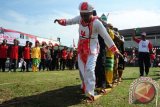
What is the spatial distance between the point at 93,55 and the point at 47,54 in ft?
56.6

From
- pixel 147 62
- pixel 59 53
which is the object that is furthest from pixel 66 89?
pixel 59 53

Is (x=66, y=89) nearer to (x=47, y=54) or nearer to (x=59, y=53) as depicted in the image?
(x=47, y=54)

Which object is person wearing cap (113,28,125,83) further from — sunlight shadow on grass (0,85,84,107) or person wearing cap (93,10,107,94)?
sunlight shadow on grass (0,85,84,107)

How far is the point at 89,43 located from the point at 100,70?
1.99 metres

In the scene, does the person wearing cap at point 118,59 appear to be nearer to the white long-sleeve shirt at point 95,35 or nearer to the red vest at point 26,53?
the white long-sleeve shirt at point 95,35

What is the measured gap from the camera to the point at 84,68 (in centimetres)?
785

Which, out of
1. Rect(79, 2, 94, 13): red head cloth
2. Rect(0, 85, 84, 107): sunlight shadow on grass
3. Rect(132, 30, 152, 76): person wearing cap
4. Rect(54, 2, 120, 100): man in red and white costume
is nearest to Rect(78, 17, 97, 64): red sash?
Rect(54, 2, 120, 100): man in red and white costume

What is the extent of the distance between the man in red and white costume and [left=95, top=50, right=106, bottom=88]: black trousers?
1.53 meters

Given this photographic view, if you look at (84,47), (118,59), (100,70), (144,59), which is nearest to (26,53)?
(144,59)

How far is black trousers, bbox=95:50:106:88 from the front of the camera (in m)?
9.34

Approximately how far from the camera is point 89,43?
764cm

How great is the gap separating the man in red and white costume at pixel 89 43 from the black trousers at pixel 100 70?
1528 millimetres

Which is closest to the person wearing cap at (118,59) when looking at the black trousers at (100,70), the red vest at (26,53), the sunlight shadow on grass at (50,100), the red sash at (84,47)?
the black trousers at (100,70)

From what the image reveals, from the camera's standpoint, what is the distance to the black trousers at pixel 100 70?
9336 mm
